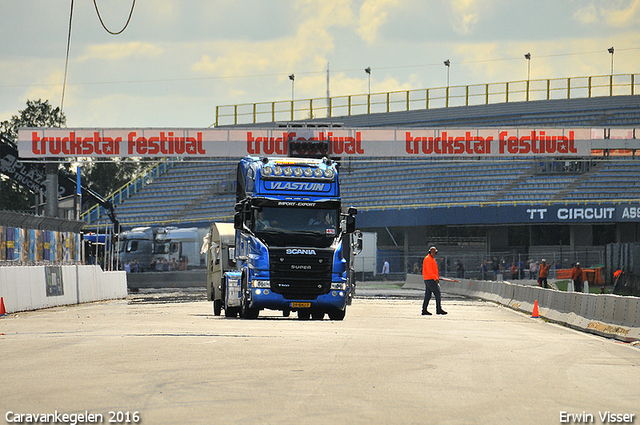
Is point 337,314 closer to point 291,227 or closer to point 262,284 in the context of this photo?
point 262,284

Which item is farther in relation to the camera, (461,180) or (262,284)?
(461,180)

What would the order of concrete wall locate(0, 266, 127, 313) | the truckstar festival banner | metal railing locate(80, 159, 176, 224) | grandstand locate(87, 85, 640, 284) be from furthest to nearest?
metal railing locate(80, 159, 176, 224) → grandstand locate(87, 85, 640, 284) → the truckstar festival banner → concrete wall locate(0, 266, 127, 313)

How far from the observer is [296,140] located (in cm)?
4112

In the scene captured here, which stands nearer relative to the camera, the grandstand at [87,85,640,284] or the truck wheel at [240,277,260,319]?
the truck wheel at [240,277,260,319]

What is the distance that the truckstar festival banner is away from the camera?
4162 centimetres

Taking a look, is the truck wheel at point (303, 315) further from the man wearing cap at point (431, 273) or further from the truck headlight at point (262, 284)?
the man wearing cap at point (431, 273)

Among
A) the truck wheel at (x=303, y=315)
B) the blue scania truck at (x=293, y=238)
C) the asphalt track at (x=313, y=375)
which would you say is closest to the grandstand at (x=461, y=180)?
the truck wheel at (x=303, y=315)

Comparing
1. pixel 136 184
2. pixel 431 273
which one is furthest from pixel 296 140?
pixel 136 184

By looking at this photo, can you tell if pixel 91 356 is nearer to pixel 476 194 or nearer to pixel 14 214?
Answer: pixel 14 214

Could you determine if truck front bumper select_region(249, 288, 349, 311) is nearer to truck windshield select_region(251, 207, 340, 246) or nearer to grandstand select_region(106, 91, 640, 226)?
truck windshield select_region(251, 207, 340, 246)

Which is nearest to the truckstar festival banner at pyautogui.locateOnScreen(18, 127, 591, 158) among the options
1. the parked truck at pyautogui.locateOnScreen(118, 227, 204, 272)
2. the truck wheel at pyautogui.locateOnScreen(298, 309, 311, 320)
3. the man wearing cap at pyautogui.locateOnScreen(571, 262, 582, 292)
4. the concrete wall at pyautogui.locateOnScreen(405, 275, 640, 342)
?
the man wearing cap at pyautogui.locateOnScreen(571, 262, 582, 292)

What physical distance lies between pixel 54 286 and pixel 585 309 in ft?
53.0

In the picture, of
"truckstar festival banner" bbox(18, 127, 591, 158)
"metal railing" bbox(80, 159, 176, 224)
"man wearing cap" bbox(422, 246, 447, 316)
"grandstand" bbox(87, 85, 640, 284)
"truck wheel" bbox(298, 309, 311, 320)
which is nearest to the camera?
"truck wheel" bbox(298, 309, 311, 320)

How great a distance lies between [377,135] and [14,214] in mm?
17779
